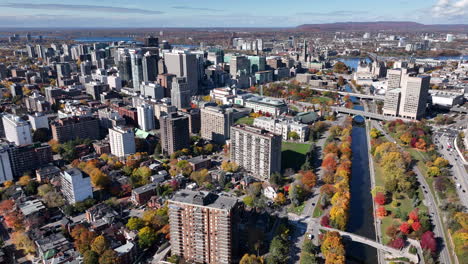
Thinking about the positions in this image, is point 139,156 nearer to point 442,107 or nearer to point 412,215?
point 412,215

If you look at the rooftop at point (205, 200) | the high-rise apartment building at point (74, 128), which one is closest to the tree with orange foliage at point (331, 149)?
the rooftop at point (205, 200)

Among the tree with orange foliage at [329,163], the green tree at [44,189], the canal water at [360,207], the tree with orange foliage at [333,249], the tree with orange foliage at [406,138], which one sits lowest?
the canal water at [360,207]

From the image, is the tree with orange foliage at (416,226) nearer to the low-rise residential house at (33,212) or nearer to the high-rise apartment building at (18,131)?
the low-rise residential house at (33,212)

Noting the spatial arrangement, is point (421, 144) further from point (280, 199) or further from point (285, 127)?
point (280, 199)

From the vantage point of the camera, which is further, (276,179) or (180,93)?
(180,93)

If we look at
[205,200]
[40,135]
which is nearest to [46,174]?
[40,135]

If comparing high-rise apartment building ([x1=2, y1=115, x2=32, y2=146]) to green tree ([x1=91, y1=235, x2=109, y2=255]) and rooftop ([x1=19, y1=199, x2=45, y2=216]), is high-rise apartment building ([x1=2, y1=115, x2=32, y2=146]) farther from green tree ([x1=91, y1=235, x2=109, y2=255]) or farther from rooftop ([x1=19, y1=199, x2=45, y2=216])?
green tree ([x1=91, y1=235, x2=109, y2=255])

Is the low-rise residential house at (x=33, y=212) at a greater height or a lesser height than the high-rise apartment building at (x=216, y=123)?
lesser
